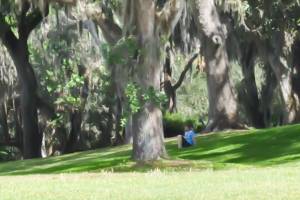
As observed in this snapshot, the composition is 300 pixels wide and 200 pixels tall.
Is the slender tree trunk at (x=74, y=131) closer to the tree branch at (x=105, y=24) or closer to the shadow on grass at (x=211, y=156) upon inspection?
the shadow on grass at (x=211, y=156)

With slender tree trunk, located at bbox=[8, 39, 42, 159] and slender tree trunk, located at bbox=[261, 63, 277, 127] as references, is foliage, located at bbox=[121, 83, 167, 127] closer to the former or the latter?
slender tree trunk, located at bbox=[8, 39, 42, 159]

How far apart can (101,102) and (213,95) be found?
11448mm

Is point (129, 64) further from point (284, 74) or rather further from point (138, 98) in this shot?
point (284, 74)

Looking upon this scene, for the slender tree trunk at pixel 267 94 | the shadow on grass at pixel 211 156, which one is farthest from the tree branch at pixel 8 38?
the slender tree trunk at pixel 267 94

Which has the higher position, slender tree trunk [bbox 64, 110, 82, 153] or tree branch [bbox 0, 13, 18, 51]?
tree branch [bbox 0, 13, 18, 51]

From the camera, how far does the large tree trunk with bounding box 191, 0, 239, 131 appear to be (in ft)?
110

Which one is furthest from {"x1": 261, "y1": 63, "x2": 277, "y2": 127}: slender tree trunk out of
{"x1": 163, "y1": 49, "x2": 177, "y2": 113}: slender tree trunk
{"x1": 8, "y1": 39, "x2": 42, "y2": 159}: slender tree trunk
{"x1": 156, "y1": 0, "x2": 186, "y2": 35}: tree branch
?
{"x1": 156, "y1": 0, "x2": 186, "y2": 35}: tree branch

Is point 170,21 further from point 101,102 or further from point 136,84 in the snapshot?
point 101,102

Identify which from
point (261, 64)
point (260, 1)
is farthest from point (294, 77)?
point (260, 1)

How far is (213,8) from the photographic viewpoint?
33469mm

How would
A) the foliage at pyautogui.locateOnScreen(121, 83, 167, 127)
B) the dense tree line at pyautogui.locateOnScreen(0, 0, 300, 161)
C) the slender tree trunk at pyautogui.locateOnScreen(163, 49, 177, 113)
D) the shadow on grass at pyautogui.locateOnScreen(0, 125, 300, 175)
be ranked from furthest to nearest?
the slender tree trunk at pyautogui.locateOnScreen(163, 49, 177, 113) → the shadow on grass at pyautogui.locateOnScreen(0, 125, 300, 175) → the dense tree line at pyautogui.locateOnScreen(0, 0, 300, 161) → the foliage at pyautogui.locateOnScreen(121, 83, 167, 127)

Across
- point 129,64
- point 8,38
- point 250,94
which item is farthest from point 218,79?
point 129,64

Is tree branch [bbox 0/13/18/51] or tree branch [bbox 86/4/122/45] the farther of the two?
tree branch [bbox 0/13/18/51]

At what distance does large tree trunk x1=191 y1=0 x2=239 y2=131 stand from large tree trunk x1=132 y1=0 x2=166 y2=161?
1124cm
